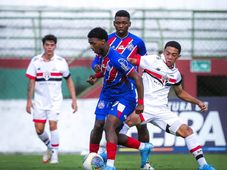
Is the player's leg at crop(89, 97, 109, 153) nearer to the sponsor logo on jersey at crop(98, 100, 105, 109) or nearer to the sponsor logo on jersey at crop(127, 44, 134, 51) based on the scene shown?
the sponsor logo on jersey at crop(98, 100, 105, 109)

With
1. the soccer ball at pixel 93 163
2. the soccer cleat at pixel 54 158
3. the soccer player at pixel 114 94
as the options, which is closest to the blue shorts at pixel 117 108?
the soccer player at pixel 114 94

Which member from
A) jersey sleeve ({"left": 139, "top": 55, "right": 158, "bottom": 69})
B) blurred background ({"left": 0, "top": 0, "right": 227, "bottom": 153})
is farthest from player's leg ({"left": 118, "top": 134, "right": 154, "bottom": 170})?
blurred background ({"left": 0, "top": 0, "right": 227, "bottom": 153})

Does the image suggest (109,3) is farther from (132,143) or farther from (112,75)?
(112,75)

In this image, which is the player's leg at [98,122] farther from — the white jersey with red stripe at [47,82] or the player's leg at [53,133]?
the white jersey with red stripe at [47,82]

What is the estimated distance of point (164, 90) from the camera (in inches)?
492

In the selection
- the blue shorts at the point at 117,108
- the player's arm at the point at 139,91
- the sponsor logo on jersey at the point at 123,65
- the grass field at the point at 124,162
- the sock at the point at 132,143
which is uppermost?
the sponsor logo on jersey at the point at 123,65

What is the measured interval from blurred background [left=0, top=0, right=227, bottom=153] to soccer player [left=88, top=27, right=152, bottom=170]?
605cm

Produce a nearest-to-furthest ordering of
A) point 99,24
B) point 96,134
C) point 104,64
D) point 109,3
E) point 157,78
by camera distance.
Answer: point 104,64, point 96,134, point 157,78, point 99,24, point 109,3

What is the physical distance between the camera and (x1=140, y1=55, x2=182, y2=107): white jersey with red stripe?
12.3m

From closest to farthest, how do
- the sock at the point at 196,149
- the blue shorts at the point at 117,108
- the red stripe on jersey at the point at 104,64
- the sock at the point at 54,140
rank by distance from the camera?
1. the red stripe on jersey at the point at 104,64
2. the blue shorts at the point at 117,108
3. the sock at the point at 196,149
4. the sock at the point at 54,140

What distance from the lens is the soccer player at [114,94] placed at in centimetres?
1101

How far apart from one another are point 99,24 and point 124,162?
6.58m

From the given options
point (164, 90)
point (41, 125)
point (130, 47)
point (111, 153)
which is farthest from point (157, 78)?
point (41, 125)

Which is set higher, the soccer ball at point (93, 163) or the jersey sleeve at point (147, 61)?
the jersey sleeve at point (147, 61)
